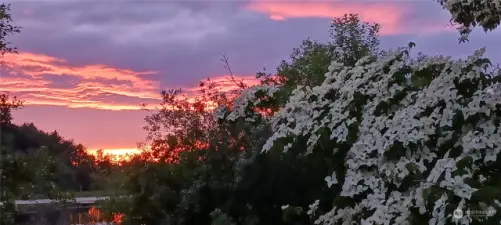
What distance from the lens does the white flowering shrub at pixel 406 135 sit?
10.8 feet

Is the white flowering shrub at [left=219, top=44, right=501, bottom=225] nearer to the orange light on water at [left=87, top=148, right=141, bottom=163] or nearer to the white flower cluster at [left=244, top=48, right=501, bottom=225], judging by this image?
the white flower cluster at [left=244, top=48, right=501, bottom=225]

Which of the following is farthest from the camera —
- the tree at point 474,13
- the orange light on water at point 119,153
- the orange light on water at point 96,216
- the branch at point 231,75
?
the orange light on water at point 119,153

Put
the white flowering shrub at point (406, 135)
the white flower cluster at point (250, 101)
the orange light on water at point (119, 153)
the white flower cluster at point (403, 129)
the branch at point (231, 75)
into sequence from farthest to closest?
1. the orange light on water at point (119, 153)
2. the branch at point (231, 75)
3. the white flower cluster at point (250, 101)
4. the white flower cluster at point (403, 129)
5. the white flowering shrub at point (406, 135)

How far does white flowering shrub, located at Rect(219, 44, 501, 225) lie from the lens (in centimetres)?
328

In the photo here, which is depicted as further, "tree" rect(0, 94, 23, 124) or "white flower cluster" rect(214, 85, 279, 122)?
"tree" rect(0, 94, 23, 124)

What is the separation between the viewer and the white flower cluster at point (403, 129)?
3.41m

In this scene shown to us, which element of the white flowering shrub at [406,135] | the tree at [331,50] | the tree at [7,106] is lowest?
the white flowering shrub at [406,135]

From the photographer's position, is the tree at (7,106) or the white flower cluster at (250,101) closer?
the white flower cluster at (250,101)

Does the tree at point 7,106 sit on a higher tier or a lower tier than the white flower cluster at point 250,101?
higher

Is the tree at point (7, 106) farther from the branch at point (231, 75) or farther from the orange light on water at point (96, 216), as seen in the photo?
the branch at point (231, 75)

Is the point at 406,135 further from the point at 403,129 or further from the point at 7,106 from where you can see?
the point at 7,106

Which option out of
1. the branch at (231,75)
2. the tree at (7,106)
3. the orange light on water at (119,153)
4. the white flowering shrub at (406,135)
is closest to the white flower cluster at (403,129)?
the white flowering shrub at (406,135)

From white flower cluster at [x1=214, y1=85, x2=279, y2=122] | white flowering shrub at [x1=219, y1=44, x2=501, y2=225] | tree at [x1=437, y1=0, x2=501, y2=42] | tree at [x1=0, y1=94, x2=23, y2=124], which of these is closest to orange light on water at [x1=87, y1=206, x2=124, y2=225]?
tree at [x1=0, y1=94, x2=23, y2=124]

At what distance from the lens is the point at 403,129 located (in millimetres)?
3625
